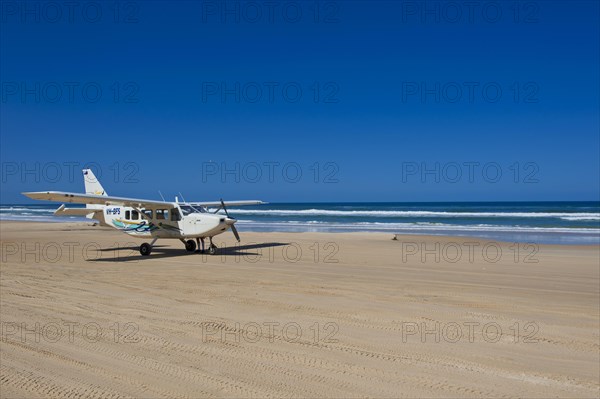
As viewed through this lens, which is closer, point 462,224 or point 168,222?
point 168,222

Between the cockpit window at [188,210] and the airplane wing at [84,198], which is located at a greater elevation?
the airplane wing at [84,198]

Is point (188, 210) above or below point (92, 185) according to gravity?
below

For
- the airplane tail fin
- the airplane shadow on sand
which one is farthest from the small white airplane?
the airplane tail fin

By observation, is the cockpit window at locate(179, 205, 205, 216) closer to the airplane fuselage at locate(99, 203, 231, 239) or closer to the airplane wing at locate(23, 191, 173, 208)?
the airplane fuselage at locate(99, 203, 231, 239)

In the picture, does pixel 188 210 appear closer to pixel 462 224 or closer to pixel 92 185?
pixel 92 185

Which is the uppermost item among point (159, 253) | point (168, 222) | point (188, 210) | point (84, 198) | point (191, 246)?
point (84, 198)

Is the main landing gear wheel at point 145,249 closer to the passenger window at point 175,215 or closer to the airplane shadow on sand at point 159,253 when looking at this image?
the airplane shadow on sand at point 159,253

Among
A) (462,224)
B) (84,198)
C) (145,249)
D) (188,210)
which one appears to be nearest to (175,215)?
(188,210)

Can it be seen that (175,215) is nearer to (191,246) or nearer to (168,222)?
(168,222)

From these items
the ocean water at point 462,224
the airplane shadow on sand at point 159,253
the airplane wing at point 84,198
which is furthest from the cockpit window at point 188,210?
the ocean water at point 462,224

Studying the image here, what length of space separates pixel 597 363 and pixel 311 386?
316 centimetres

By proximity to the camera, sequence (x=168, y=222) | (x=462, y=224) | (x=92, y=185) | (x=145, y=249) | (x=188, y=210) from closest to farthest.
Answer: (x=145, y=249) → (x=188, y=210) → (x=168, y=222) → (x=92, y=185) → (x=462, y=224)

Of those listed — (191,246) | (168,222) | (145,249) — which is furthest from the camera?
(191,246)

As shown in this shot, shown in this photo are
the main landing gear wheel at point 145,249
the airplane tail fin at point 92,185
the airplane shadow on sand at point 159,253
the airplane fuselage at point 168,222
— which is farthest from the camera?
the airplane tail fin at point 92,185
